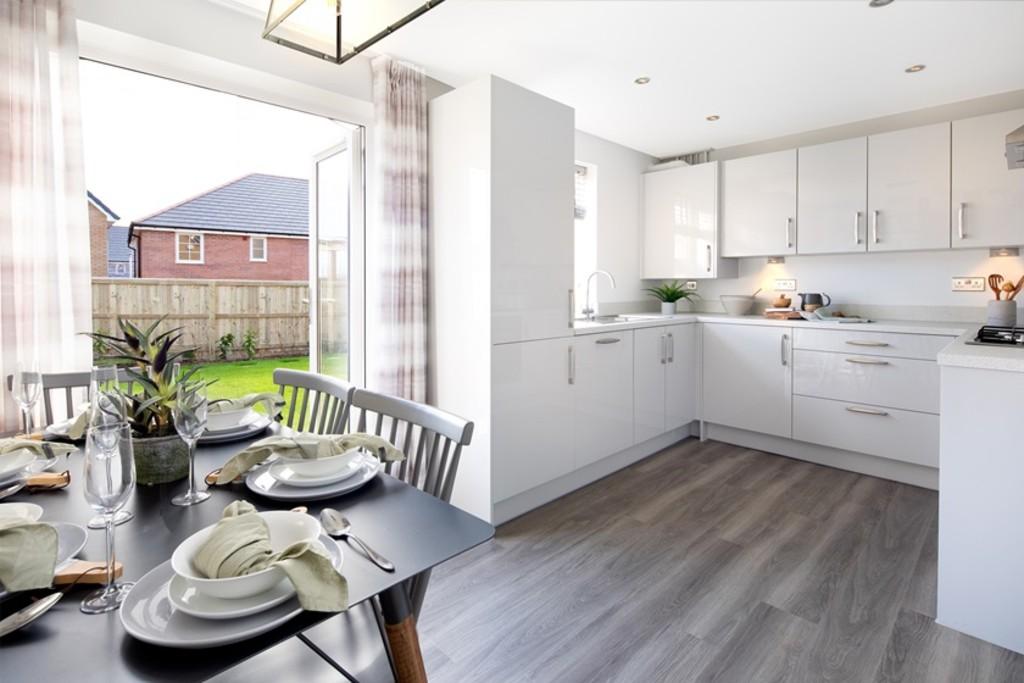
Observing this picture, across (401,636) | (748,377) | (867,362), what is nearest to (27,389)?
(401,636)

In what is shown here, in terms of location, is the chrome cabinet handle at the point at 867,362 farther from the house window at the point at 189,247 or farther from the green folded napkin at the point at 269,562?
the house window at the point at 189,247

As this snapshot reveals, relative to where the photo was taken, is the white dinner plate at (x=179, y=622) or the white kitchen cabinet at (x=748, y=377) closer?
the white dinner plate at (x=179, y=622)

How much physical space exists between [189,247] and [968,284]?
15.3 feet

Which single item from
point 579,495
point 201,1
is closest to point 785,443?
point 579,495

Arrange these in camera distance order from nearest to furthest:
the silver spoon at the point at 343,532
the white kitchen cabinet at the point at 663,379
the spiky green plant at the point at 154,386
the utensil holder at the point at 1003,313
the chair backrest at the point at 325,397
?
the silver spoon at the point at 343,532, the spiky green plant at the point at 154,386, the chair backrest at the point at 325,397, the utensil holder at the point at 1003,313, the white kitchen cabinet at the point at 663,379

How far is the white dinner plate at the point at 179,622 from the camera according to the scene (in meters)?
0.62

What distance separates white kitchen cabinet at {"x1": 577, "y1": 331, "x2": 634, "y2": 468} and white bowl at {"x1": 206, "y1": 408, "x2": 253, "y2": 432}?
182 centimetres

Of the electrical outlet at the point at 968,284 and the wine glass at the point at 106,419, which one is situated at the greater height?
the electrical outlet at the point at 968,284

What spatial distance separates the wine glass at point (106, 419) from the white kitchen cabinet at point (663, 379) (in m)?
2.93

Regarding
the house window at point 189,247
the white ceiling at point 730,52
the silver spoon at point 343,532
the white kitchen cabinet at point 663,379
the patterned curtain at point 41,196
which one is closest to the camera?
the silver spoon at point 343,532

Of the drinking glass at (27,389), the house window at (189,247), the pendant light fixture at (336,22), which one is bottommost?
the drinking glass at (27,389)

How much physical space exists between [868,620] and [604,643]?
3.20ft

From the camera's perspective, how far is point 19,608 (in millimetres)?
703

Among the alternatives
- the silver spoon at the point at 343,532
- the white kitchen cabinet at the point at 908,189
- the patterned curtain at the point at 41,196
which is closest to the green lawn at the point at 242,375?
the patterned curtain at the point at 41,196
